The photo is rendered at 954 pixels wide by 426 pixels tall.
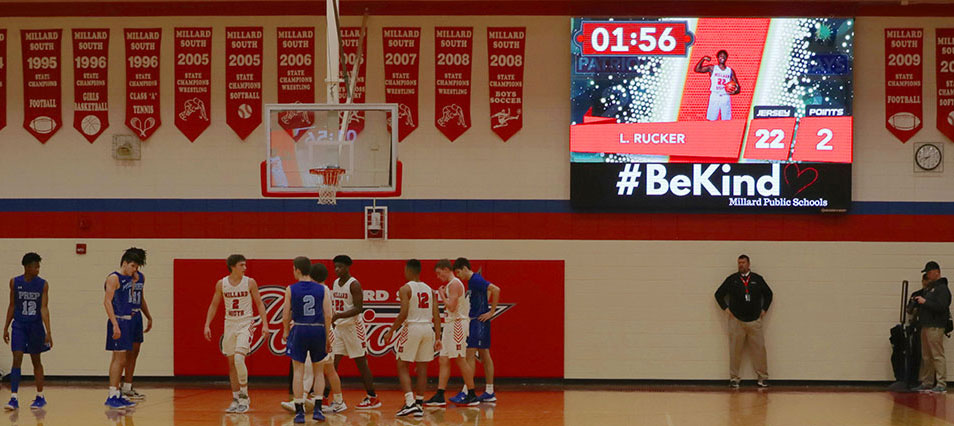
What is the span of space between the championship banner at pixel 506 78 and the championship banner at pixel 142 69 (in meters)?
4.58

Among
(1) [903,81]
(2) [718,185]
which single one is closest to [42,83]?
(2) [718,185]

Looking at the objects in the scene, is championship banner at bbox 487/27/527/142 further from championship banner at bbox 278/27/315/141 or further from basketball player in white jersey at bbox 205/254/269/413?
basketball player in white jersey at bbox 205/254/269/413

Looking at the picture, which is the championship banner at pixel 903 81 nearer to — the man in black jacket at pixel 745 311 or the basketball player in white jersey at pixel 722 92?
the basketball player in white jersey at pixel 722 92

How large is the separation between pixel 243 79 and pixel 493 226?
13.0 ft

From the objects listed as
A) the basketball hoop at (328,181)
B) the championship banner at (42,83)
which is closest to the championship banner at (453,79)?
the basketball hoop at (328,181)

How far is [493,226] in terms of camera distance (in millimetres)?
13414

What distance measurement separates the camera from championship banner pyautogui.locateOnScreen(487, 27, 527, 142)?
13.4m

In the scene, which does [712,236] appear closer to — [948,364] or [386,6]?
[948,364]

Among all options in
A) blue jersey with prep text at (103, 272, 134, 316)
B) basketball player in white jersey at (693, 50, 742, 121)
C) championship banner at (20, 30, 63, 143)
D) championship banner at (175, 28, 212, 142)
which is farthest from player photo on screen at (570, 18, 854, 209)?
championship banner at (20, 30, 63, 143)

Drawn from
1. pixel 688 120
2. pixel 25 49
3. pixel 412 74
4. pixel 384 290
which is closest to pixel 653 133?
pixel 688 120

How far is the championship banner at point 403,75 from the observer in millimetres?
13438

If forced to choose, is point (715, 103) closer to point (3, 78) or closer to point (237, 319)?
point (237, 319)

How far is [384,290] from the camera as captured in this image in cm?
1339

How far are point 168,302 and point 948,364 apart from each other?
10.5 m
